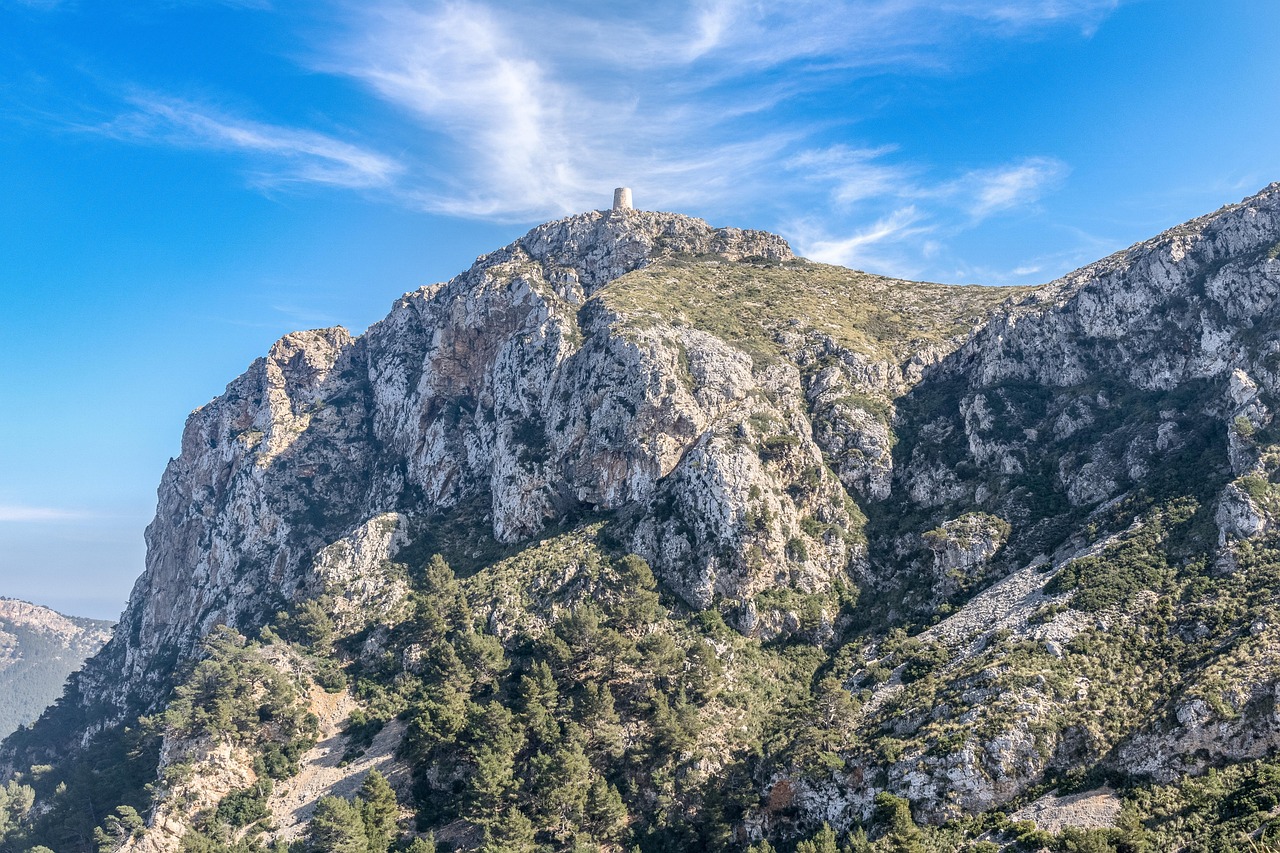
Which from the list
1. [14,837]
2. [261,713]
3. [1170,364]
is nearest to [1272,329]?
[1170,364]

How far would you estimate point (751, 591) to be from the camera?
262 ft

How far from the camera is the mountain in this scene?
169 ft

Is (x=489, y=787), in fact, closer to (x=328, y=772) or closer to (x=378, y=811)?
(x=378, y=811)

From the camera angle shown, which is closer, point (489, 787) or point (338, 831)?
point (338, 831)

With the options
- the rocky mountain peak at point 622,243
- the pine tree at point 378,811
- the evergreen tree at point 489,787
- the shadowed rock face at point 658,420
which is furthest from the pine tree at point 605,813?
the rocky mountain peak at point 622,243

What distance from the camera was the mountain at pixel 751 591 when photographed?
51.7 m

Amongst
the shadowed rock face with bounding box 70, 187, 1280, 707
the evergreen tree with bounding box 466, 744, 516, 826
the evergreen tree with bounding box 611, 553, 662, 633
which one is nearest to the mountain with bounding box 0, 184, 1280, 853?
the evergreen tree with bounding box 466, 744, 516, 826

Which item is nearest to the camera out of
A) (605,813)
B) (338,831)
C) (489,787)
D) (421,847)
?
(421,847)

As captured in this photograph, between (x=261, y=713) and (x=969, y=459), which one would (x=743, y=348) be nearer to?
(x=969, y=459)

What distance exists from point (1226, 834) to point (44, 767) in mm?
163019

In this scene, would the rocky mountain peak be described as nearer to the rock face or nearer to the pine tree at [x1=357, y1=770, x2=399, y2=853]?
the rock face

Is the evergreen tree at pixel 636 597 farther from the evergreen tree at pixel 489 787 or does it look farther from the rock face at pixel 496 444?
the evergreen tree at pixel 489 787

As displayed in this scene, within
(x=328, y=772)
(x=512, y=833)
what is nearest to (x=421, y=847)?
(x=512, y=833)

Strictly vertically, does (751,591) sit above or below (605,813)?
above
